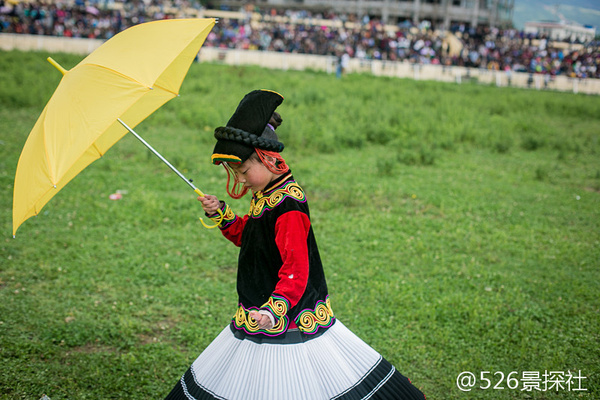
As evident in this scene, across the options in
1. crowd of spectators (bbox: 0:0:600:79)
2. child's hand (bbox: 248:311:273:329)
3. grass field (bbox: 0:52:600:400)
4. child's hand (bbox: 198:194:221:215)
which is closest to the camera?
child's hand (bbox: 248:311:273:329)

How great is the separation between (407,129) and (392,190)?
4.31 metres

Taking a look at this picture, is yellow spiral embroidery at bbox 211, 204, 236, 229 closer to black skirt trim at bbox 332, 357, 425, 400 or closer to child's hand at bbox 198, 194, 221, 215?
child's hand at bbox 198, 194, 221, 215

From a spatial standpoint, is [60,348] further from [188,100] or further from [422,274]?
[188,100]

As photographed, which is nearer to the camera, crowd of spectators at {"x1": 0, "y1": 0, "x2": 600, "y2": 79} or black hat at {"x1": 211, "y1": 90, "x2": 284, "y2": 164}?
black hat at {"x1": 211, "y1": 90, "x2": 284, "y2": 164}

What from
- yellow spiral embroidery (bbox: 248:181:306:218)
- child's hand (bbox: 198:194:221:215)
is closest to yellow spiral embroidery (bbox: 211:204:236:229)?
child's hand (bbox: 198:194:221:215)

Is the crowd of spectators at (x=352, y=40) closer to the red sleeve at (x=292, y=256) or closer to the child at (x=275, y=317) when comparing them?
the child at (x=275, y=317)

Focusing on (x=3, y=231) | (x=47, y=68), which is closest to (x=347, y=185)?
(x=3, y=231)

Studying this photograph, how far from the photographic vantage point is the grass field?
4.08 m

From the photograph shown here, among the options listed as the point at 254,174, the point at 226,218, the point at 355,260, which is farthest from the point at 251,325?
the point at 355,260

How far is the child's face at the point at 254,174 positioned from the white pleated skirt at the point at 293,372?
78cm

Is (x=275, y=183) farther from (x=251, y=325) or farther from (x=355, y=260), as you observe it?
(x=355, y=260)

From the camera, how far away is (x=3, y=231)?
20.0 feet

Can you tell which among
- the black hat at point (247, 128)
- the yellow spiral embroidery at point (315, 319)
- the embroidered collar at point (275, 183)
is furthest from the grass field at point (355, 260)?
the black hat at point (247, 128)

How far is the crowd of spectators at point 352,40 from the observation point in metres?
27.7
